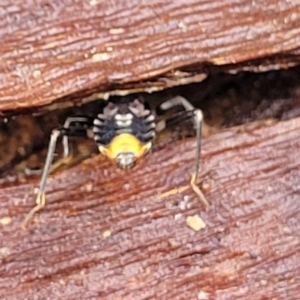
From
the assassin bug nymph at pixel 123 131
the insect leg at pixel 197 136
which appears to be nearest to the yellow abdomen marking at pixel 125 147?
the assassin bug nymph at pixel 123 131

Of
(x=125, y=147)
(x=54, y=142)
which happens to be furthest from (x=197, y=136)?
(x=54, y=142)

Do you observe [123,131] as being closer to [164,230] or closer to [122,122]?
[122,122]

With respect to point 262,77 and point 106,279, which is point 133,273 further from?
point 262,77

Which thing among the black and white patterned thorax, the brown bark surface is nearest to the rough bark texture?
the black and white patterned thorax

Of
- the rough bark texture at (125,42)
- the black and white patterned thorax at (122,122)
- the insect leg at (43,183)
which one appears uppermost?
the rough bark texture at (125,42)

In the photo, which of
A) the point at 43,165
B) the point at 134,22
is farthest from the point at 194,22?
the point at 43,165

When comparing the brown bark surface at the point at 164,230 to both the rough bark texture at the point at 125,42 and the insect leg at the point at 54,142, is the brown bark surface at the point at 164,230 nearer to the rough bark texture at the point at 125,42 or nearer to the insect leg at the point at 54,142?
the insect leg at the point at 54,142
